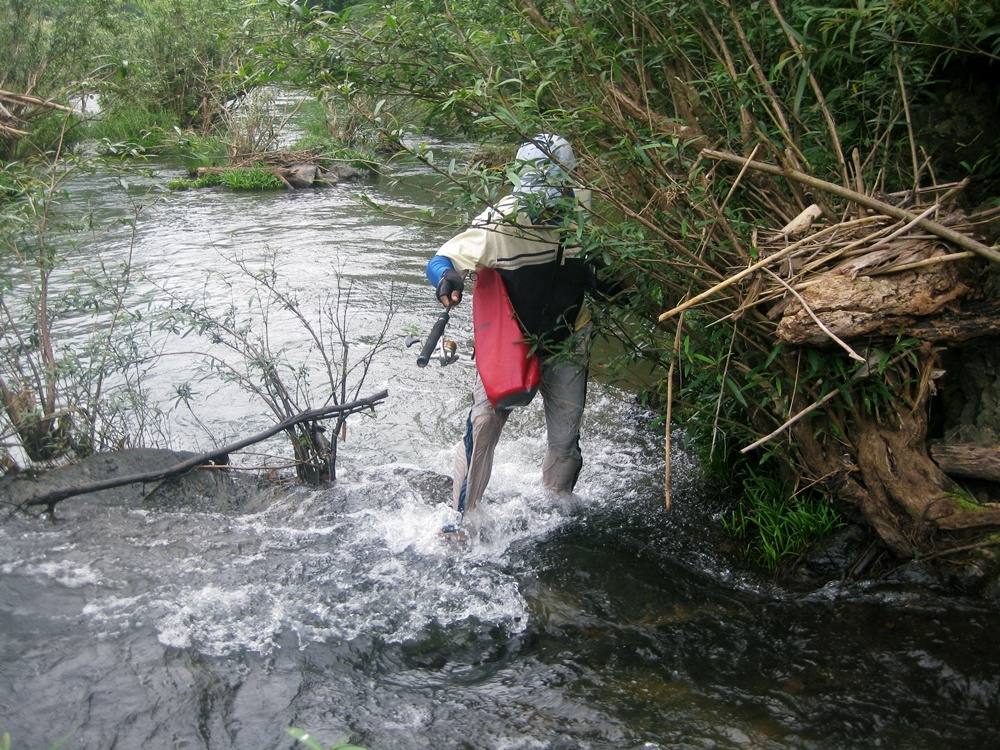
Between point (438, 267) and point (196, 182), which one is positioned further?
point (196, 182)

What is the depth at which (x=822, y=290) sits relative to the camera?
3.84 meters

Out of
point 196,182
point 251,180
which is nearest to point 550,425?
point 251,180

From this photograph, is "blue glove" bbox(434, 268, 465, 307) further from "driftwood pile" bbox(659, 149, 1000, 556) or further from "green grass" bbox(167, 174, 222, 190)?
"green grass" bbox(167, 174, 222, 190)

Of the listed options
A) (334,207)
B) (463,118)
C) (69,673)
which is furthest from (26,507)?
(334,207)

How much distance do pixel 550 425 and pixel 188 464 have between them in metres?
2.13

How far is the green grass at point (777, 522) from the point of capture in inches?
189

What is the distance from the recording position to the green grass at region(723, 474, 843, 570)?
15.8 feet

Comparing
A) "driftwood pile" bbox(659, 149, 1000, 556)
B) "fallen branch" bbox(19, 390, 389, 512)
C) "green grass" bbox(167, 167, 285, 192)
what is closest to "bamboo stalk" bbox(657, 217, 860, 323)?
"driftwood pile" bbox(659, 149, 1000, 556)

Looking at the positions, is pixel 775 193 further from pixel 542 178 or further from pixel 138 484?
pixel 138 484

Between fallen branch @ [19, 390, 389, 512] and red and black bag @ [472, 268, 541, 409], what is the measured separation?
1090 mm

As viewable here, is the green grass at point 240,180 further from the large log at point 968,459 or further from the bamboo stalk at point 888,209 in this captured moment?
the large log at point 968,459

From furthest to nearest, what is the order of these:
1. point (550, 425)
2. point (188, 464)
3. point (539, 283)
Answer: point (188, 464) → point (550, 425) → point (539, 283)

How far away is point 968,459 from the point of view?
167 inches

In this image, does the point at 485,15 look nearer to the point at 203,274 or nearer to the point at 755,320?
the point at 755,320
